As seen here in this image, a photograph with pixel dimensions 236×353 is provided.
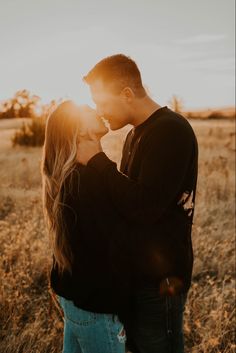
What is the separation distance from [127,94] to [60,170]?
0.64 meters

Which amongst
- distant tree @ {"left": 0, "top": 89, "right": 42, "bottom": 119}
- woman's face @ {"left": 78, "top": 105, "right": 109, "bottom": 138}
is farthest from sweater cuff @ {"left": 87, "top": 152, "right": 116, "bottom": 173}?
distant tree @ {"left": 0, "top": 89, "right": 42, "bottom": 119}

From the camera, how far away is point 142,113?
6.99 feet

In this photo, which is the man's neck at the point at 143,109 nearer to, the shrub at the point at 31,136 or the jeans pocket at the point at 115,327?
the jeans pocket at the point at 115,327

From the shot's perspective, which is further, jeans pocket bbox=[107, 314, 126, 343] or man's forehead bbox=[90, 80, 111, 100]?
man's forehead bbox=[90, 80, 111, 100]

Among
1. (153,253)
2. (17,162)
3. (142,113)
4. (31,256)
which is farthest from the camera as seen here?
(17,162)

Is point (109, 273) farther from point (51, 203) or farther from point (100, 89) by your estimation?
point (100, 89)

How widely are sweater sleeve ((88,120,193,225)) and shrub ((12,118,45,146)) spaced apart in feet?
46.2

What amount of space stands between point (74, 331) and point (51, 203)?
1.86ft

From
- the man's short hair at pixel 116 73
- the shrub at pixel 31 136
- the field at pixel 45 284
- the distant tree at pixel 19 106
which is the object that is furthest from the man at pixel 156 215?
the distant tree at pixel 19 106

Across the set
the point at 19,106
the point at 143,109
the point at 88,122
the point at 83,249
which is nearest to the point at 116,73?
the point at 143,109

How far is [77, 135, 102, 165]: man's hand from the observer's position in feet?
5.88

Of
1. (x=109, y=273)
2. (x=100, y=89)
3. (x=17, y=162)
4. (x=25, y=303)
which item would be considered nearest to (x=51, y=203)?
(x=109, y=273)

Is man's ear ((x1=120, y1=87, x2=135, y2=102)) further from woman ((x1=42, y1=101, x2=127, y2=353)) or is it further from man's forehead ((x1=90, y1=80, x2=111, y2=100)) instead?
woman ((x1=42, y1=101, x2=127, y2=353))

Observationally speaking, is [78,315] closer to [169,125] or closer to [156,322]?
[156,322]
